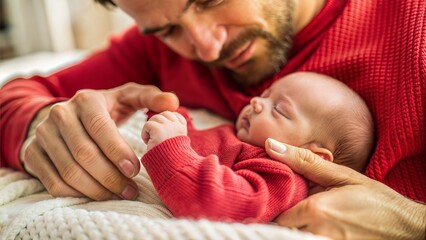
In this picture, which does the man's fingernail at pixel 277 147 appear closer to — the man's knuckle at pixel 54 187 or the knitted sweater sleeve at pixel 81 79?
the man's knuckle at pixel 54 187

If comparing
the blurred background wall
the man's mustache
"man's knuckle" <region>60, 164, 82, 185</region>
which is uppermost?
the man's mustache

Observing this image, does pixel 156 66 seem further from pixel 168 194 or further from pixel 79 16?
pixel 79 16

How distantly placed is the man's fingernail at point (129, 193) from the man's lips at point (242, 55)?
1.56ft

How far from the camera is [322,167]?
75cm

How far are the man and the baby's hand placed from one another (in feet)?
0.14

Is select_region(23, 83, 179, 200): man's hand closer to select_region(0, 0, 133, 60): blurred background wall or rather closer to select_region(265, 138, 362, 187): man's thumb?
select_region(265, 138, 362, 187): man's thumb

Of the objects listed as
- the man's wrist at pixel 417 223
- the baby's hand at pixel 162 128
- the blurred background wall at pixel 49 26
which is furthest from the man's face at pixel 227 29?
the blurred background wall at pixel 49 26

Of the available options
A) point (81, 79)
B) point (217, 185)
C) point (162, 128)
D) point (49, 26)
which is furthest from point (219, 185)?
point (49, 26)

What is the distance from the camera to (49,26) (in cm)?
289

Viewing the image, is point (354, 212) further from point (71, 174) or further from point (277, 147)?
point (71, 174)

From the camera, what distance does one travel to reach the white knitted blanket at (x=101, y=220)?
23.4 inches

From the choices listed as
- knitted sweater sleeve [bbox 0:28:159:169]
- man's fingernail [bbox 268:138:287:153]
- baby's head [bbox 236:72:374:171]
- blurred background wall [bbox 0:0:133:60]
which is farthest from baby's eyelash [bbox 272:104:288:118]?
blurred background wall [bbox 0:0:133:60]

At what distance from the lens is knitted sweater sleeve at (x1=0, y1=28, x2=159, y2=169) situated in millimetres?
1221

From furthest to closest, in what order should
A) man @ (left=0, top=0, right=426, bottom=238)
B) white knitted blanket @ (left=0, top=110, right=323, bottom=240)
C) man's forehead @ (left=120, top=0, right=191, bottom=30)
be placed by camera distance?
man's forehead @ (left=120, top=0, right=191, bottom=30), man @ (left=0, top=0, right=426, bottom=238), white knitted blanket @ (left=0, top=110, right=323, bottom=240)
